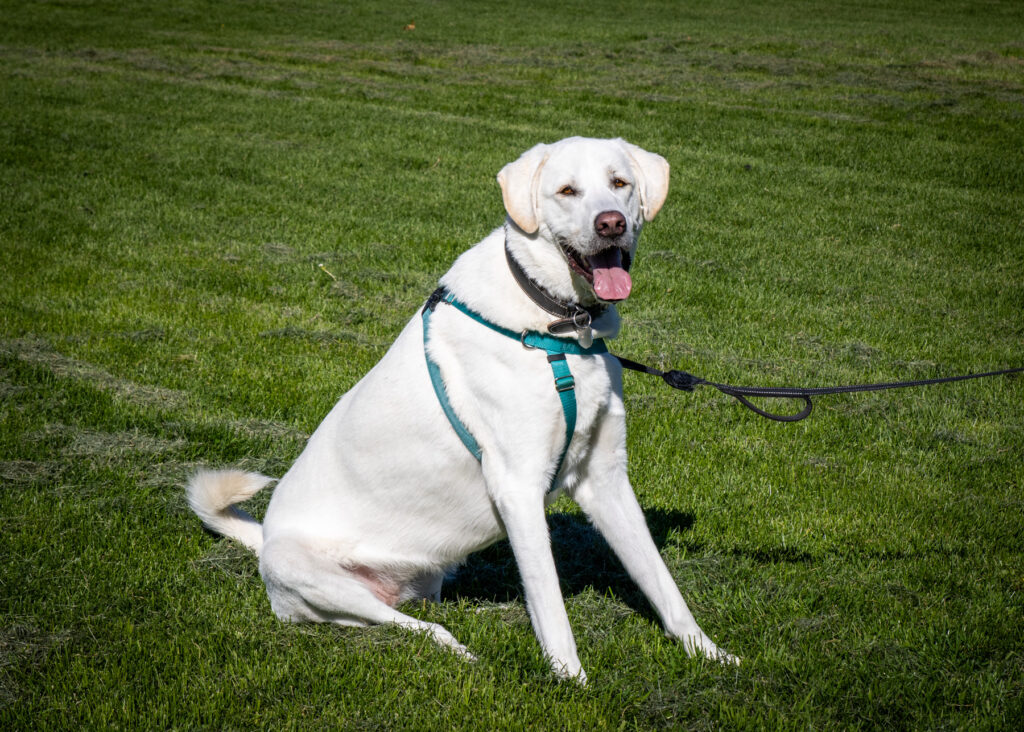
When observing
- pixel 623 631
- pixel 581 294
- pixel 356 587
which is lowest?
pixel 623 631

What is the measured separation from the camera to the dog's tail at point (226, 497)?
377 cm

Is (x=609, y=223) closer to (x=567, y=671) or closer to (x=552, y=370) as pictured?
(x=552, y=370)

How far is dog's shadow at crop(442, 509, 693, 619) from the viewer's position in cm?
408

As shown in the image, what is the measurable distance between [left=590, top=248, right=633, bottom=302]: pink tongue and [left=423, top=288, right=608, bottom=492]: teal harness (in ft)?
0.69

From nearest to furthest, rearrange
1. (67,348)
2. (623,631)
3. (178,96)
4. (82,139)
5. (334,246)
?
(623,631), (67,348), (334,246), (82,139), (178,96)

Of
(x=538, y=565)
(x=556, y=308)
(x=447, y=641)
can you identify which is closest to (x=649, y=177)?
(x=556, y=308)

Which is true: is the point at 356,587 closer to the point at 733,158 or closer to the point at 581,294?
the point at 581,294

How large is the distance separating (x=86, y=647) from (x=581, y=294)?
87.9 inches

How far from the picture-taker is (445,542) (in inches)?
139

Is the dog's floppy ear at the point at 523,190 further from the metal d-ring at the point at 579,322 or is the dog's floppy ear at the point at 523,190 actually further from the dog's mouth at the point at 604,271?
the metal d-ring at the point at 579,322

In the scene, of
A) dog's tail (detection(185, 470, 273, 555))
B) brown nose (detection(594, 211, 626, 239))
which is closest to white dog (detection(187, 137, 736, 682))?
brown nose (detection(594, 211, 626, 239))

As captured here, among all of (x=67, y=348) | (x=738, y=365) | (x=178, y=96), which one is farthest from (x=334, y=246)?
(x=178, y=96)

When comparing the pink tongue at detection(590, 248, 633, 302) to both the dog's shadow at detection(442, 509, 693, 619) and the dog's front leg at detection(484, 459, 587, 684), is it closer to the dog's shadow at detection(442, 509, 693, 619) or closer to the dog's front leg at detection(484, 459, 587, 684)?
the dog's front leg at detection(484, 459, 587, 684)

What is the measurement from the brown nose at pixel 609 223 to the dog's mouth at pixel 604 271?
7 cm
